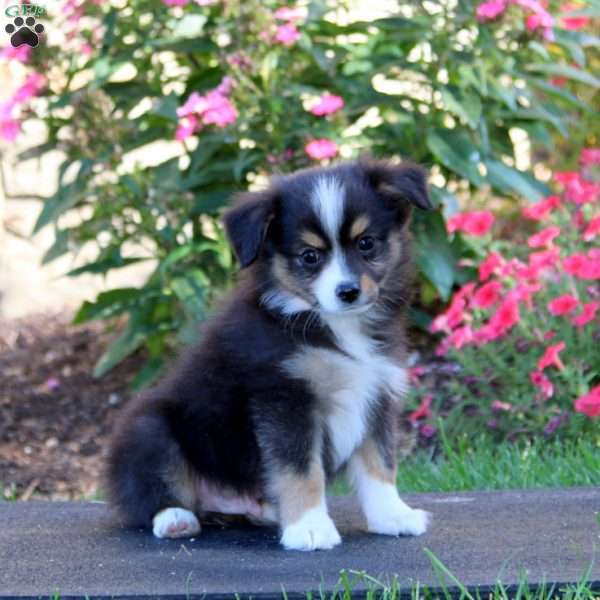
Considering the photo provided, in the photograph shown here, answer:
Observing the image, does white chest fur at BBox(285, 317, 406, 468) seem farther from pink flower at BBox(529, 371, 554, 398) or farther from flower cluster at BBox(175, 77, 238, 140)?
flower cluster at BBox(175, 77, 238, 140)

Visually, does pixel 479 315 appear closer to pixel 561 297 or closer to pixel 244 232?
pixel 561 297

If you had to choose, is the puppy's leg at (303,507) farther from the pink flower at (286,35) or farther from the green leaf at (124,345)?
the green leaf at (124,345)

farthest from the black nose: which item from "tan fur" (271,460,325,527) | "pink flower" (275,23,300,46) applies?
"pink flower" (275,23,300,46)

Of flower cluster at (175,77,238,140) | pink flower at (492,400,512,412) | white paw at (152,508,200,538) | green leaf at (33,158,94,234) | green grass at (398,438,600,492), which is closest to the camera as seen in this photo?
white paw at (152,508,200,538)

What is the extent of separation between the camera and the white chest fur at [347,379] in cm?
380

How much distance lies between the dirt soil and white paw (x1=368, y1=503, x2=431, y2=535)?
2.07 meters

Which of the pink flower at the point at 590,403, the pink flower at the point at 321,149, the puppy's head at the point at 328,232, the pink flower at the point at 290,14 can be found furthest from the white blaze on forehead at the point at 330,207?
the pink flower at the point at 290,14

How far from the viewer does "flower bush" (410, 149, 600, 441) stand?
595 centimetres

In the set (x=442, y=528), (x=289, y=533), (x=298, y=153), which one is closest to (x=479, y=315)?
(x=298, y=153)

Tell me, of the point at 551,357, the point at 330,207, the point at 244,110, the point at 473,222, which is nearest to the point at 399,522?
the point at 330,207

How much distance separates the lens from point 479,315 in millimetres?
6371

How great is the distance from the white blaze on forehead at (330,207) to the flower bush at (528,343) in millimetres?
2251

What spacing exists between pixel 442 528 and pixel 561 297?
7.36 ft

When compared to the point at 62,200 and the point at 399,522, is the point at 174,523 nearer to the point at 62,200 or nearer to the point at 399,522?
the point at 399,522
